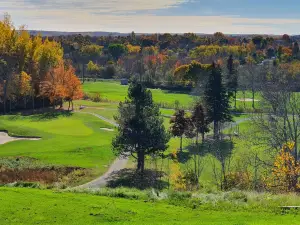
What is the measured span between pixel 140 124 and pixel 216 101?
24.8 metres

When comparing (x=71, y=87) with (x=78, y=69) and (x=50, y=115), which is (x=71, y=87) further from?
(x=78, y=69)

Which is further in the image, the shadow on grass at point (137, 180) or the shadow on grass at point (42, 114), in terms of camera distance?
the shadow on grass at point (42, 114)

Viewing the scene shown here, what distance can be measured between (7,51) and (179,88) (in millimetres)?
52954

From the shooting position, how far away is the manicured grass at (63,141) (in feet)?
139

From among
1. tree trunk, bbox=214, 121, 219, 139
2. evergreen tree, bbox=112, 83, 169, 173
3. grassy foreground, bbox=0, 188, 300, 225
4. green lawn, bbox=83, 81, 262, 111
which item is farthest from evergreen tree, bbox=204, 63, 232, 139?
grassy foreground, bbox=0, 188, 300, 225

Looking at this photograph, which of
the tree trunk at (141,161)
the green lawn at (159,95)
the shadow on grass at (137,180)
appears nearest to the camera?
the shadow on grass at (137,180)

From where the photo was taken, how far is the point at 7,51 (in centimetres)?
7300

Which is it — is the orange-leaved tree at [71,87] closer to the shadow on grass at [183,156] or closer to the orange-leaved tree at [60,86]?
the orange-leaved tree at [60,86]

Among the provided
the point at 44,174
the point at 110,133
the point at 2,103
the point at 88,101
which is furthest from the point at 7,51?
the point at 44,174

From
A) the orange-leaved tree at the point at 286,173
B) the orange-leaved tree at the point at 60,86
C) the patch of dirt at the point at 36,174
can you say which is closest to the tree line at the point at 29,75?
the orange-leaved tree at the point at 60,86

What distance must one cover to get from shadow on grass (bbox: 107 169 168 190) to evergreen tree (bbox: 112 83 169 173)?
2.26m

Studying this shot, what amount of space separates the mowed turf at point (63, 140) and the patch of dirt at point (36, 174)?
2.01 meters

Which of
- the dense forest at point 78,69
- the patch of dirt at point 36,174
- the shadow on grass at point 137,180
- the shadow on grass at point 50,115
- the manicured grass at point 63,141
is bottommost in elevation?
the shadow on grass at point 137,180

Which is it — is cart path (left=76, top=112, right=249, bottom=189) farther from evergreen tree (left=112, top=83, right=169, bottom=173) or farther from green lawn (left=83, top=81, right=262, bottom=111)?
green lawn (left=83, top=81, right=262, bottom=111)
